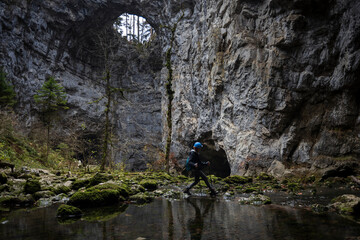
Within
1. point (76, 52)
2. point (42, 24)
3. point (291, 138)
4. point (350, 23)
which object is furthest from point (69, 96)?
point (350, 23)

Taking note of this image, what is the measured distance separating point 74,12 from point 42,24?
14.0ft

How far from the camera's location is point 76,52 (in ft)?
115

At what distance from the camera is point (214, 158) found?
2592 centimetres

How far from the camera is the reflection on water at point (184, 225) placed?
11.2 ft

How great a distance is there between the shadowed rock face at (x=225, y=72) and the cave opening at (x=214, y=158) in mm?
1008

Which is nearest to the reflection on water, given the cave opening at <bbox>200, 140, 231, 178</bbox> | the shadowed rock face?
the shadowed rock face

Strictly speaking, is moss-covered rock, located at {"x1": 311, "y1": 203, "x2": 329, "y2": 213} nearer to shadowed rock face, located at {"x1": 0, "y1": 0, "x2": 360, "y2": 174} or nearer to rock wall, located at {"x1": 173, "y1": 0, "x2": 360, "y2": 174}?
rock wall, located at {"x1": 173, "y1": 0, "x2": 360, "y2": 174}

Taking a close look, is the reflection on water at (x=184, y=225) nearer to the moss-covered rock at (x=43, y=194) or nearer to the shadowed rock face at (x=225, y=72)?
the moss-covered rock at (x=43, y=194)

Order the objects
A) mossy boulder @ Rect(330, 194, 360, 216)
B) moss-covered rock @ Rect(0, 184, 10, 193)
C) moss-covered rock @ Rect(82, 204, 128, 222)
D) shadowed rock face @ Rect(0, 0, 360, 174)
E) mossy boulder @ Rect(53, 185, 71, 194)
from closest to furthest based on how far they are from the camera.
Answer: moss-covered rock @ Rect(82, 204, 128, 222)
mossy boulder @ Rect(330, 194, 360, 216)
moss-covered rock @ Rect(0, 184, 10, 193)
mossy boulder @ Rect(53, 185, 71, 194)
shadowed rock face @ Rect(0, 0, 360, 174)

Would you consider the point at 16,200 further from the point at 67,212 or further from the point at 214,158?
the point at 214,158

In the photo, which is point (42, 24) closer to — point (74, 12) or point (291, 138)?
point (74, 12)

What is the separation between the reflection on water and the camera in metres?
3.43

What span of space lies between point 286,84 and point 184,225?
14.2 m

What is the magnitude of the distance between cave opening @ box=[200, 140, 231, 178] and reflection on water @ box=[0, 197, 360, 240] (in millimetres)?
18560
